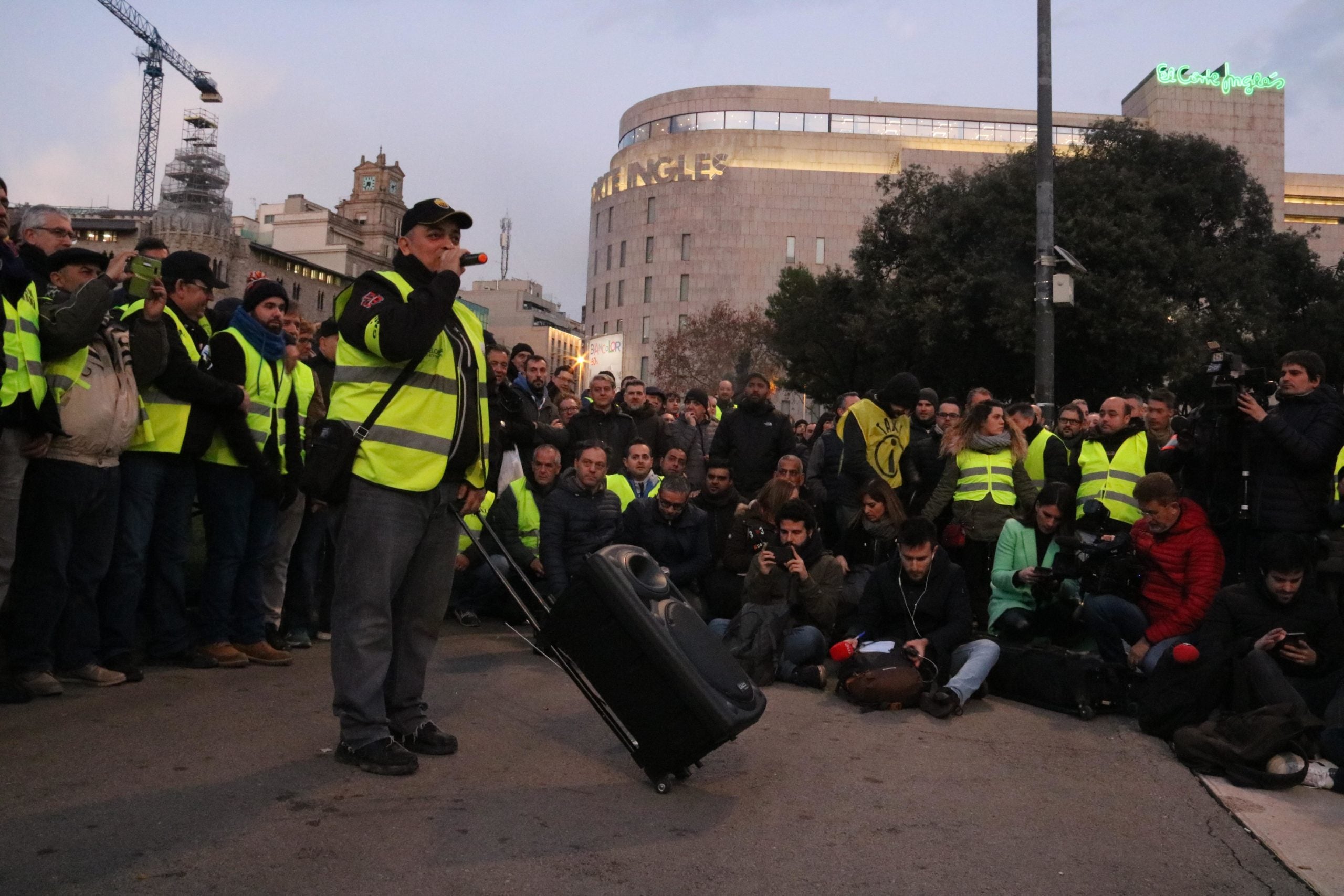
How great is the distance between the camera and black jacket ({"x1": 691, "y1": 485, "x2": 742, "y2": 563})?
8.98 metres

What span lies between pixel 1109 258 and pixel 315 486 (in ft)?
89.3

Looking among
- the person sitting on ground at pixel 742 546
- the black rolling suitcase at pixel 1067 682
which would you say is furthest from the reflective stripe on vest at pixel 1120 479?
the person sitting on ground at pixel 742 546

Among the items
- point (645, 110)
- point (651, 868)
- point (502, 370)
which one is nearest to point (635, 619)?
point (651, 868)

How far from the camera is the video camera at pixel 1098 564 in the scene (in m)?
7.28

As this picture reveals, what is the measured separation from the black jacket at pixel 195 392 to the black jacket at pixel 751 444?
4.87 meters

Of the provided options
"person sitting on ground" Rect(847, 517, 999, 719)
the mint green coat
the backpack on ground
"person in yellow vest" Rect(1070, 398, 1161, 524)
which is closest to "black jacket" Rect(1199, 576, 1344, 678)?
"person sitting on ground" Rect(847, 517, 999, 719)

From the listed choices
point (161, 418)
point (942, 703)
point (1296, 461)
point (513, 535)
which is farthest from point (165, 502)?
point (1296, 461)

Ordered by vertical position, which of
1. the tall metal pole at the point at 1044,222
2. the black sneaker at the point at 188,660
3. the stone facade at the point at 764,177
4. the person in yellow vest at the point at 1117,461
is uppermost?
the stone facade at the point at 764,177

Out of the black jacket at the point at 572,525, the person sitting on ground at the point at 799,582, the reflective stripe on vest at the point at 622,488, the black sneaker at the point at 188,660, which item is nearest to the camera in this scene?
the black sneaker at the point at 188,660

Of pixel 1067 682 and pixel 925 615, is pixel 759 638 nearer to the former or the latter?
pixel 925 615

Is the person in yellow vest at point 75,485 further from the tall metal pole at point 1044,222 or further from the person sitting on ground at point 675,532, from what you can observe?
the tall metal pole at point 1044,222

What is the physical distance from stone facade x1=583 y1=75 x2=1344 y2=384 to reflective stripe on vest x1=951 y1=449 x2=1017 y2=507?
75.0 metres

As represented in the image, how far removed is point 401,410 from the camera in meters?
4.65

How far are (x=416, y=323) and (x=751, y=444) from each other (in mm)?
6149
